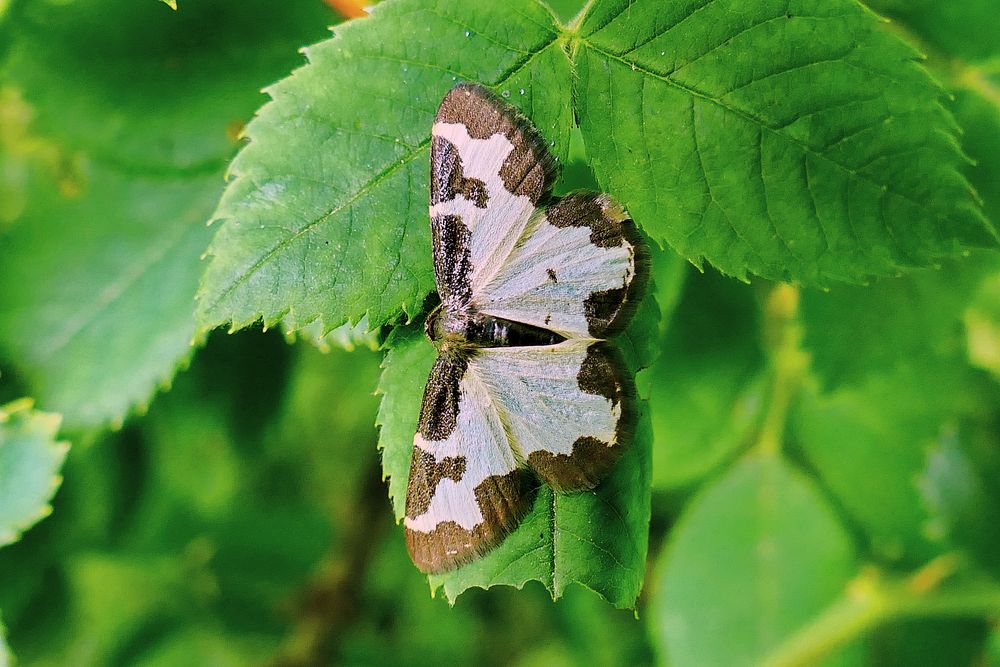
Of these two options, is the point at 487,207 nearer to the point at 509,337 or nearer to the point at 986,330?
the point at 509,337

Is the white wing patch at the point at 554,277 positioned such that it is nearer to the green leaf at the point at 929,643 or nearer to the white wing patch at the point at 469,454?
the white wing patch at the point at 469,454

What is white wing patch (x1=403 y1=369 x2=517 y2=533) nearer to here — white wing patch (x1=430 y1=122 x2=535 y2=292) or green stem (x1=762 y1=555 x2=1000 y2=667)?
white wing patch (x1=430 y1=122 x2=535 y2=292)

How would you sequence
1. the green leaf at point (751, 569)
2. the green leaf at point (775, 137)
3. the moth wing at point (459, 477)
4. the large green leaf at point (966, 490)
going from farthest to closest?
the green leaf at point (751, 569) → the large green leaf at point (966, 490) → the moth wing at point (459, 477) → the green leaf at point (775, 137)

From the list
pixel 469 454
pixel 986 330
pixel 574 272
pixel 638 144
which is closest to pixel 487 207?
pixel 574 272

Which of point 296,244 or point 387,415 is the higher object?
point 296,244

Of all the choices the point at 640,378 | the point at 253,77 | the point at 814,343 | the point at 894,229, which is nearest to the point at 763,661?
the point at 814,343

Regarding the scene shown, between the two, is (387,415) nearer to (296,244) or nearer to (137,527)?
(296,244)

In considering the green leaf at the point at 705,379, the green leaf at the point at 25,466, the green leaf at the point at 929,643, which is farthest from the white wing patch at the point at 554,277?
the green leaf at the point at 929,643
